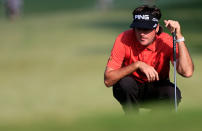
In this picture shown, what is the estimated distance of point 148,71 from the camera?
6.33 metres

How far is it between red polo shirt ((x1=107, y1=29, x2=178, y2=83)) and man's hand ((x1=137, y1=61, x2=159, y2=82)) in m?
0.30

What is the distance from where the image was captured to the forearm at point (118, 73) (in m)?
6.43

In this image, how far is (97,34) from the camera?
27.9 m

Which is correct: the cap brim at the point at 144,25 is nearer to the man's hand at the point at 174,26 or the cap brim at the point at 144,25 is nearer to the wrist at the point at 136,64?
the man's hand at the point at 174,26

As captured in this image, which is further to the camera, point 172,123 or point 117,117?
point 117,117

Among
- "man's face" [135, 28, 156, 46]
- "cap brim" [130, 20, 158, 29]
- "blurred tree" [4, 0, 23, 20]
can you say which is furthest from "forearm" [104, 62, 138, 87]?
"blurred tree" [4, 0, 23, 20]

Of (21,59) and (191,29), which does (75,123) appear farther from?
(191,29)

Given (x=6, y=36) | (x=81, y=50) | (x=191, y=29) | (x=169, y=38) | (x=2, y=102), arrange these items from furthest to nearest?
(x=6, y=36)
(x=191, y=29)
(x=81, y=50)
(x=2, y=102)
(x=169, y=38)

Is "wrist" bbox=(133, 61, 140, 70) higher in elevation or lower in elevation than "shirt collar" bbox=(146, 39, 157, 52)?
lower

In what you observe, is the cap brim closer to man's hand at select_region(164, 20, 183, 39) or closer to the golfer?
the golfer

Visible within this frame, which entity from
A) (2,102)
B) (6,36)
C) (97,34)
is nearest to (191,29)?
(97,34)

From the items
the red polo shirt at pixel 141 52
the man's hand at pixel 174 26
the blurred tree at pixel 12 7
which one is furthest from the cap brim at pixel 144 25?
the blurred tree at pixel 12 7

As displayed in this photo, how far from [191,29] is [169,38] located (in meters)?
20.3

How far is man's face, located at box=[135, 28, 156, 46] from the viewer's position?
643 cm
